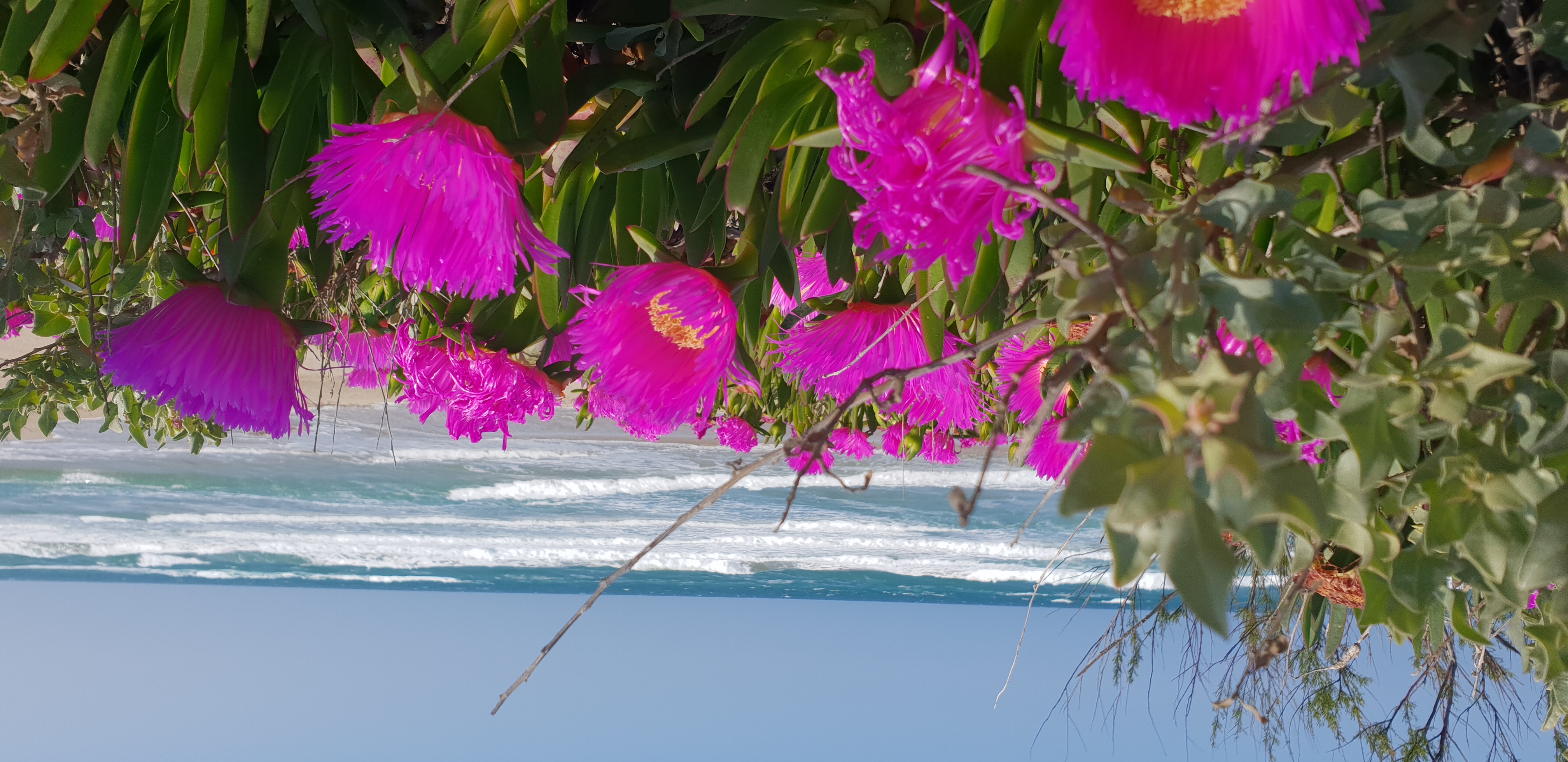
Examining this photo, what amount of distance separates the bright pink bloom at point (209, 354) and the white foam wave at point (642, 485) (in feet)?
7.67

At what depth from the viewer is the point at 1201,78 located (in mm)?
205

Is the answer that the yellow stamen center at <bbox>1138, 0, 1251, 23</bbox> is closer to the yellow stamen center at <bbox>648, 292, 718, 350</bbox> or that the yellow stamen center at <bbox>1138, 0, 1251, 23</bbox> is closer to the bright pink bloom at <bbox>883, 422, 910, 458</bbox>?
the yellow stamen center at <bbox>648, 292, 718, 350</bbox>

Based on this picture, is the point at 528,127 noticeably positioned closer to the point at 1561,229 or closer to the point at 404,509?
the point at 1561,229

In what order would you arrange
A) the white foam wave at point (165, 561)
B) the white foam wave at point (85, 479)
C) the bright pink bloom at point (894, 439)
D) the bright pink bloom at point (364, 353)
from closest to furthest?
the bright pink bloom at point (364, 353)
the bright pink bloom at point (894, 439)
the white foam wave at point (85, 479)
the white foam wave at point (165, 561)

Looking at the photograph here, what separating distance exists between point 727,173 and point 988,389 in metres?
0.53

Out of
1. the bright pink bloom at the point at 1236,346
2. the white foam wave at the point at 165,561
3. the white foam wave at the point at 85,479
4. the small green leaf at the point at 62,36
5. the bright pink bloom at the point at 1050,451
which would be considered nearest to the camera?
the bright pink bloom at the point at 1236,346

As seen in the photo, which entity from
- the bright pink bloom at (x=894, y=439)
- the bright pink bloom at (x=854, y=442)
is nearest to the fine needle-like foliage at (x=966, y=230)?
the bright pink bloom at (x=894, y=439)

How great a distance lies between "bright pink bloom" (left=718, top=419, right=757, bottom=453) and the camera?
48.4 inches

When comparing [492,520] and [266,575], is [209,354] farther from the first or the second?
[266,575]

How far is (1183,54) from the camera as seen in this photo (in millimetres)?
206

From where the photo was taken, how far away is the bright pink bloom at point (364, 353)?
2.02ft

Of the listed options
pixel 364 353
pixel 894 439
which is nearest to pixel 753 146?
pixel 364 353

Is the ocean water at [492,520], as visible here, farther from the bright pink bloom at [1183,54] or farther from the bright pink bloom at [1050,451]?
the bright pink bloom at [1183,54]

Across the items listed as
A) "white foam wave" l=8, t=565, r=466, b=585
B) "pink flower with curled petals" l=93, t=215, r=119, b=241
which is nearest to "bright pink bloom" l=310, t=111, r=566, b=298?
"pink flower with curled petals" l=93, t=215, r=119, b=241
